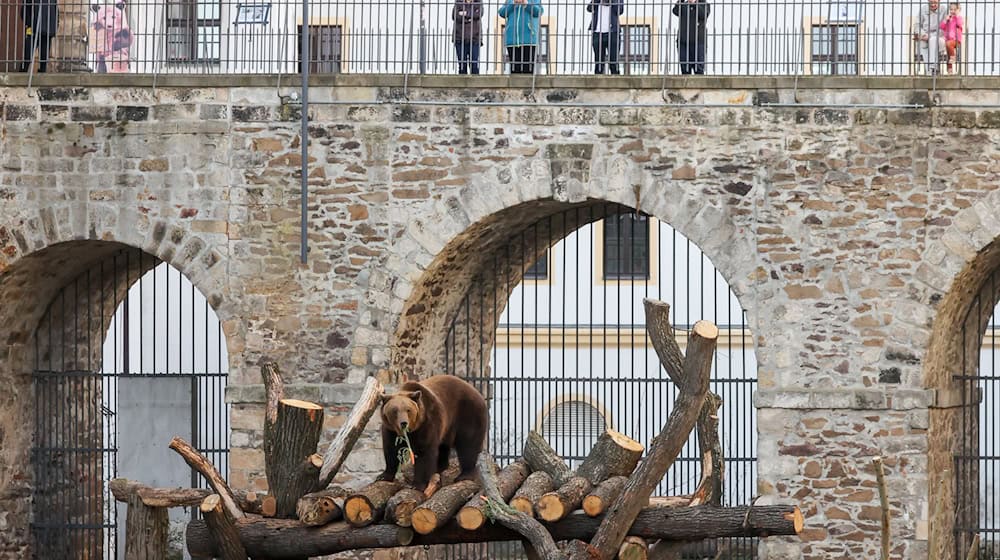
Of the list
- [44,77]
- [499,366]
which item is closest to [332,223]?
[44,77]

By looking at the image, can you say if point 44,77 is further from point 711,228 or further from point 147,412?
point 711,228

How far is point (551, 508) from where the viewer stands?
34.8 ft

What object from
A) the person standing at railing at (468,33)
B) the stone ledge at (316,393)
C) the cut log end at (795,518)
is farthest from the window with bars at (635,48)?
the cut log end at (795,518)

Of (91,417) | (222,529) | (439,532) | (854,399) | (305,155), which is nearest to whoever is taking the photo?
(222,529)

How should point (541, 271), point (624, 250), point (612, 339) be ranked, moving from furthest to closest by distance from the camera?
point (624, 250), point (541, 271), point (612, 339)

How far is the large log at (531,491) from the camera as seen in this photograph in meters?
10.7

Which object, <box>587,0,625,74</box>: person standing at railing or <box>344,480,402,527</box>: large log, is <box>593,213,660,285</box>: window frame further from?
<box>344,480,402,527</box>: large log

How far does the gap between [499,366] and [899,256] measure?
10437 mm

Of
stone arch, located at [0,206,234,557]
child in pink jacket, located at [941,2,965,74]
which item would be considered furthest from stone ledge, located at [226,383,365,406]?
child in pink jacket, located at [941,2,965,74]

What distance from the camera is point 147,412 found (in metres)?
17.9

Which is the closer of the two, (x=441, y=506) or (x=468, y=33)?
(x=441, y=506)

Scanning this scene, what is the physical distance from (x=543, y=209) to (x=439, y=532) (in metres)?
6.31

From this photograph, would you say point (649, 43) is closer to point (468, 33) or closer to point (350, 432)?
point (468, 33)

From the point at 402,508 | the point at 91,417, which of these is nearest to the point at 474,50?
the point at 91,417
